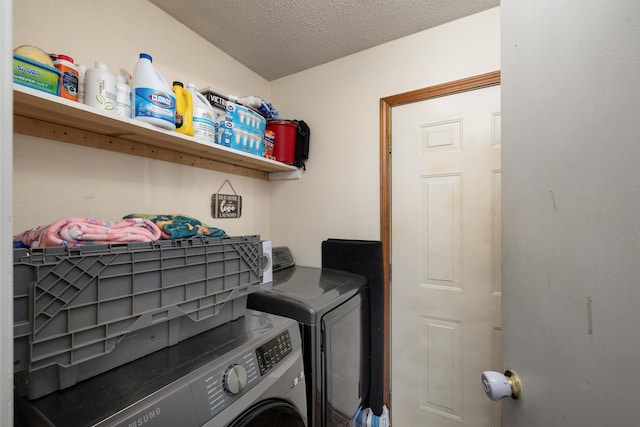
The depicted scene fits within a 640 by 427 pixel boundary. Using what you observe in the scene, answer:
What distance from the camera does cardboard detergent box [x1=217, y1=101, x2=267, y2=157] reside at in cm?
148

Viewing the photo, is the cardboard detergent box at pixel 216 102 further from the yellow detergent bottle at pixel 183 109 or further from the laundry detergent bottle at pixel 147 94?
the laundry detergent bottle at pixel 147 94

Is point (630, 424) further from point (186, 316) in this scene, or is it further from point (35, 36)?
point (35, 36)

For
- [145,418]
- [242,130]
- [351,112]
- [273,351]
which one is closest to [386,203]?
[351,112]

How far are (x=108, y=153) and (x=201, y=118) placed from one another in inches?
18.6

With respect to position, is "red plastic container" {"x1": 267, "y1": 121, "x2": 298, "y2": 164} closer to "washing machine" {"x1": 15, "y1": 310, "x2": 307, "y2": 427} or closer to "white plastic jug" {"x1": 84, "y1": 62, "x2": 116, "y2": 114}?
"white plastic jug" {"x1": 84, "y1": 62, "x2": 116, "y2": 114}

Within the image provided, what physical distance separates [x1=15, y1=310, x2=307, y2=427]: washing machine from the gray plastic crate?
0.13ft

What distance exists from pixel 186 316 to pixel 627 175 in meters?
1.05

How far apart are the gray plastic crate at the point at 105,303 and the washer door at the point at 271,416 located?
0.30 meters

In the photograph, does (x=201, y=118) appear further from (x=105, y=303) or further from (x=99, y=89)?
(x=105, y=303)

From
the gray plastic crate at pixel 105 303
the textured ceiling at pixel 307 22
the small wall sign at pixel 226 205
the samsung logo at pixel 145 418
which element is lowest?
the samsung logo at pixel 145 418

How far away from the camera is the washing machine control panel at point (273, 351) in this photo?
31.3 inches

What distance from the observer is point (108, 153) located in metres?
1.26

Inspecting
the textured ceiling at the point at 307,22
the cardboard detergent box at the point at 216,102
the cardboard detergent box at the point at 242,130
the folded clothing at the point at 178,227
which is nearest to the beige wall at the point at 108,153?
the textured ceiling at the point at 307,22

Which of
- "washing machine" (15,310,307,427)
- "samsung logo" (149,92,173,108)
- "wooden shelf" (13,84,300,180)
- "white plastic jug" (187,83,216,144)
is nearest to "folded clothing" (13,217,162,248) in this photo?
"washing machine" (15,310,307,427)
